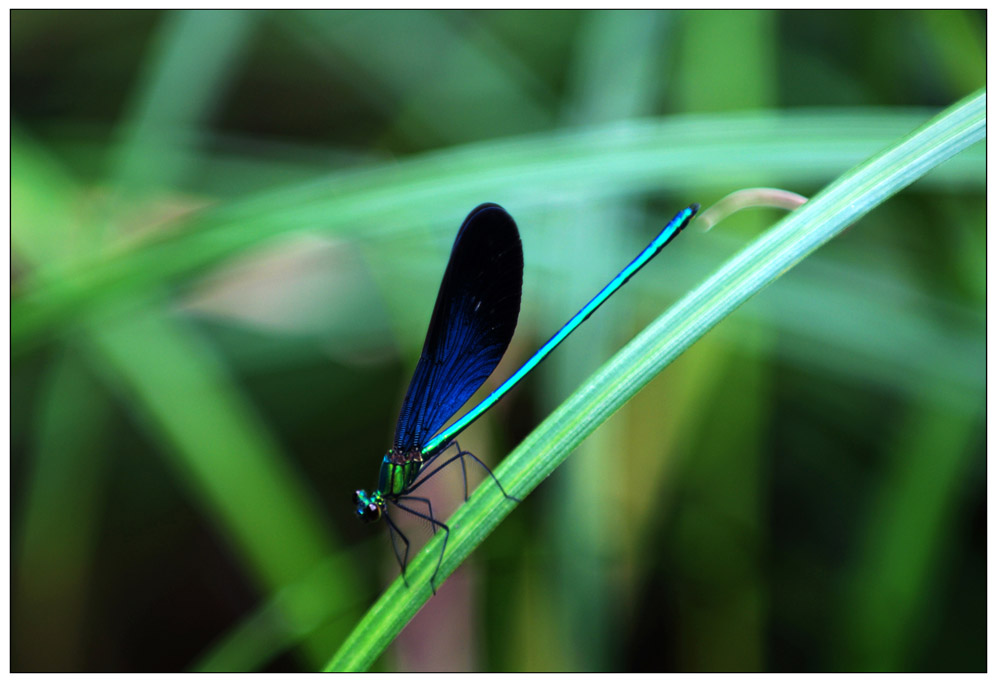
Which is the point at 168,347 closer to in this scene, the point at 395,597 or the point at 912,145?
the point at 395,597

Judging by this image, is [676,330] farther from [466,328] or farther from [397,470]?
[397,470]

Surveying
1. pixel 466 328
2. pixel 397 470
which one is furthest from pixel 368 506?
pixel 466 328

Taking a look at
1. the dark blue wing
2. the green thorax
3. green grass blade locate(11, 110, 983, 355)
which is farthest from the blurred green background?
the green thorax

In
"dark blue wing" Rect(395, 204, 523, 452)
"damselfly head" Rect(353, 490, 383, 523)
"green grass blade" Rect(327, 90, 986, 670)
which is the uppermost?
"dark blue wing" Rect(395, 204, 523, 452)

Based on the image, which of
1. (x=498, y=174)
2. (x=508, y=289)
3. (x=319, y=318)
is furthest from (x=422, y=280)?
(x=508, y=289)

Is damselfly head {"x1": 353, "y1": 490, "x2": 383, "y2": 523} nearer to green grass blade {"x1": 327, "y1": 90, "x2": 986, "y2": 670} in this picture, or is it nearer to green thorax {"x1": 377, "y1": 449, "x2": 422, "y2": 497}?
green thorax {"x1": 377, "y1": 449, "x2": 422, "y2": 497}

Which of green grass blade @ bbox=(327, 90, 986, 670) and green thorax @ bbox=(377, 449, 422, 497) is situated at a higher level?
green thorax @ bbox=(377, 449, 422, 497)
